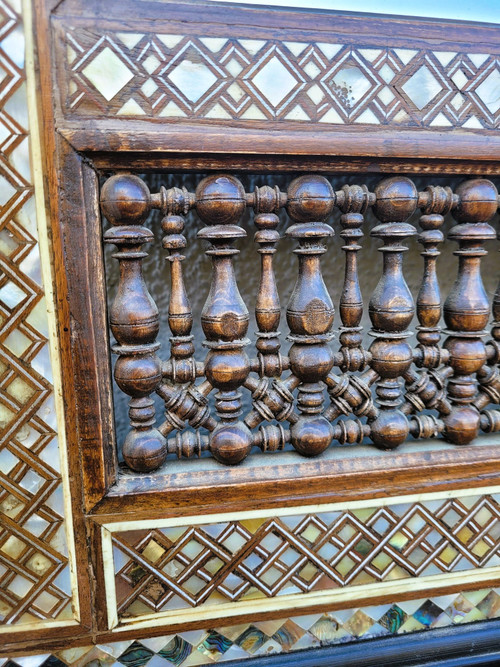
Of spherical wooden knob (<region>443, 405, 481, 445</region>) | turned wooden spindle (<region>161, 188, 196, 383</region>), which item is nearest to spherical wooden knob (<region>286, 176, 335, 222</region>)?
turned wooden spindle (<region>161, 188, 196, 383</region>)

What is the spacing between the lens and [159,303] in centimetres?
67

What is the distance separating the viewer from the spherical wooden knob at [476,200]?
59cm

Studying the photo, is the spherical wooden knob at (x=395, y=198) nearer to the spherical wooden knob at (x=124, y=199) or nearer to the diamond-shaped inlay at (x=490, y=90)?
the diamond-shaped inlay at (x=490, y=90)

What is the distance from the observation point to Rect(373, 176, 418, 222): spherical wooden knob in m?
0.57

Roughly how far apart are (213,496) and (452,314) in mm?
403

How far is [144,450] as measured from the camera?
1.82 feet

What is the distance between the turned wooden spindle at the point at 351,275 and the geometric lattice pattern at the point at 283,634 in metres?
0.36

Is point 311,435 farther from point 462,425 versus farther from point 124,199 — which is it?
point 124,199

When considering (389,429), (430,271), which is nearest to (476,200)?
(430,271)

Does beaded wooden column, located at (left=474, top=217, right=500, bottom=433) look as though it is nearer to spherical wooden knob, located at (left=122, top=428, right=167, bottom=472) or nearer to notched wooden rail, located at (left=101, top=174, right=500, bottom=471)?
notched wooden rail, located at (left=101, top=174, right=500, bottom=471)

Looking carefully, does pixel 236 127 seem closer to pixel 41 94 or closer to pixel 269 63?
pixel 269 63

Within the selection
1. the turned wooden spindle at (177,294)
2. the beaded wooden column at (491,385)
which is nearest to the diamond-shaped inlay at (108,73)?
the turned wooden spindle at (177,294)

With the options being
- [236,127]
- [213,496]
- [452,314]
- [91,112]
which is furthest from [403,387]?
[91,112]

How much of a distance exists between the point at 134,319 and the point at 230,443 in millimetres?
195
